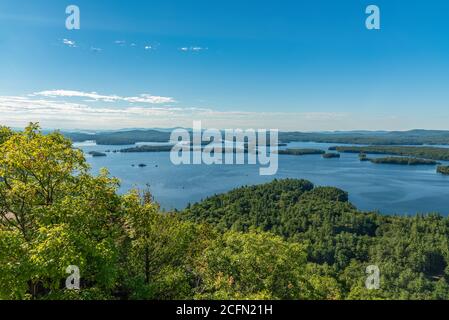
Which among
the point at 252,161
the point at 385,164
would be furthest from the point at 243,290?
the point at 385,164

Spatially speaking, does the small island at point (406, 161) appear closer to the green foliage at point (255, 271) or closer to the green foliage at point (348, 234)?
the green foliage at point (348, 234)

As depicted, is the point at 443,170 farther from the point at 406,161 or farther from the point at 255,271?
the point at 255,271

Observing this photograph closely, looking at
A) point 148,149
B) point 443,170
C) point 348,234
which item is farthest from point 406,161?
point 148,149

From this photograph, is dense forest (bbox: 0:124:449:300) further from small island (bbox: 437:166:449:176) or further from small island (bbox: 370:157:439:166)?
small island (bbox: 370:157:439:166)

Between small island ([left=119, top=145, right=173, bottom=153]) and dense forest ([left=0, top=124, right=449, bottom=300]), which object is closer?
dense forest ([left=0, top=124, right=449, bottom=300])

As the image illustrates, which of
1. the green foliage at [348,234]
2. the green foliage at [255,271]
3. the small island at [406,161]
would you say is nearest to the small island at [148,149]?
the green foliage at [348,234]

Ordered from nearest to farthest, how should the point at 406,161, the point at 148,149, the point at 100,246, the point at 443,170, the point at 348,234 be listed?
1. the point at 100,246
2. the point at 348,234
3. the point at 443,170
4. the point at 406,161
5. the point at 148,149

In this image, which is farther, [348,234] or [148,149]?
[148,149]

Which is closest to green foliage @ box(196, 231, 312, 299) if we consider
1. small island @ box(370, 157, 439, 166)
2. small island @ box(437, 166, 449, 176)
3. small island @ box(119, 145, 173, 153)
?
small island @ box(437, 166, 449, 176)
